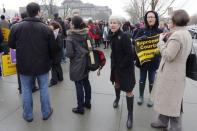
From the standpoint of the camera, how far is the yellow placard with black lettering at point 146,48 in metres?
4.54

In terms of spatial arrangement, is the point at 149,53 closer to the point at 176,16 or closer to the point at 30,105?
the point at 176,16

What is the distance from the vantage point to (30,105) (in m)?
4.07

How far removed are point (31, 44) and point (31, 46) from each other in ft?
0.10

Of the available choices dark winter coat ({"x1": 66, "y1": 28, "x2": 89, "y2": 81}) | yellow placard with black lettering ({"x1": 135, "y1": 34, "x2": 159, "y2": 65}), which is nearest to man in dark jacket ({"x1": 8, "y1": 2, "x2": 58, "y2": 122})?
dark winter coat ({"x1": 66, "y1": 28, "x2": 89, "y2": 81})

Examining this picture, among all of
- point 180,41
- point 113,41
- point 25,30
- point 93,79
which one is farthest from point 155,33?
point 93,79

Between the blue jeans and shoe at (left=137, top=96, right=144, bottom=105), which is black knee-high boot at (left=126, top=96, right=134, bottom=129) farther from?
the blue jeans

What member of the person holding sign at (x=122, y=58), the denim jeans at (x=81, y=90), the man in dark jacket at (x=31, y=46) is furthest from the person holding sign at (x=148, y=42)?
the man in dark jacket at (x=31, y=46)

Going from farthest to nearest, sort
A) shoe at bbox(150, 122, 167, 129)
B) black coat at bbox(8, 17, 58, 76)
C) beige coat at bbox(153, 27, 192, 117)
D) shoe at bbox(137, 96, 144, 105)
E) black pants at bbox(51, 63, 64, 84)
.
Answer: black pants at bbox(51, 63, 64, 84) < shoe at bbox(137, 96, 144, 105) < shoe at bbox(150, 122, 167, 129) < black coat at bbox(8, 17, 58, 76) < beige coat at bbox(153, 27, 192, 117)

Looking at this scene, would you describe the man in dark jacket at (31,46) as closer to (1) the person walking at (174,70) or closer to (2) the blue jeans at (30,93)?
(2) the blue jeans at (30,93)

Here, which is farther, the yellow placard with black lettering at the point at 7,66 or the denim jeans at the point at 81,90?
the yellow placard with black lettering at the point at 7,66

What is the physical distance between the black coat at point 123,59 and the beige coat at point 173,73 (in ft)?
1.48

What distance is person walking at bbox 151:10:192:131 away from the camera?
316 cm

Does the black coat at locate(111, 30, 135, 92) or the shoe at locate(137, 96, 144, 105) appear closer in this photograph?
the black coat at locate(111, 30, 135, 92)

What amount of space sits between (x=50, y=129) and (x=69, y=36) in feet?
5.08
